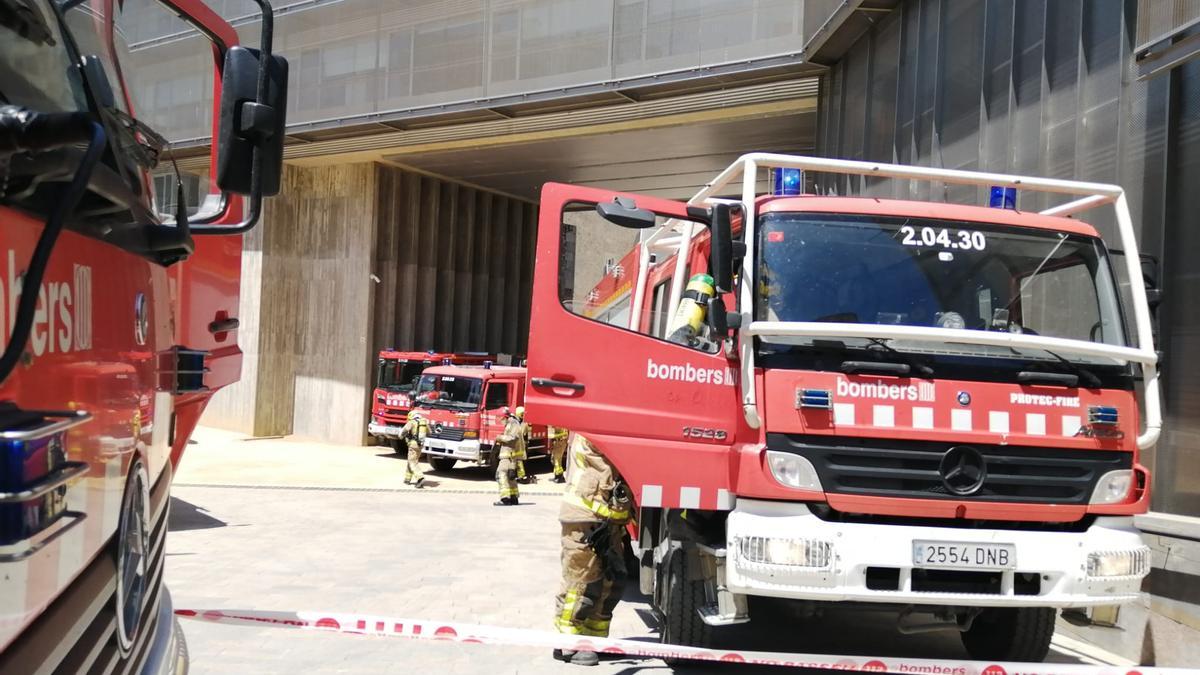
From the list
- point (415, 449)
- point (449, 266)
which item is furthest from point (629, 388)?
point (449, 266)

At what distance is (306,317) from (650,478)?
2164 cm

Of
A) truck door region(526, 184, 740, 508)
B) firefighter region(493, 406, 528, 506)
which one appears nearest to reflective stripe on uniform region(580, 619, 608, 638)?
truck door region(526, 184, 740, 508)

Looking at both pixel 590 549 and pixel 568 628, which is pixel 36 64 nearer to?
pixel 590 549

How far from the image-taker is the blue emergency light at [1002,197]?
5.13 meters

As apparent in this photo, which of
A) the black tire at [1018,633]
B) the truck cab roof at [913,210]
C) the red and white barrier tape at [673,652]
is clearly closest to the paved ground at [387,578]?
the black tire at [1018,633]

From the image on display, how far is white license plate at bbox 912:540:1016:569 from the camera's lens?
4133mm

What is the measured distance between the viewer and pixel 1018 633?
5152 mm

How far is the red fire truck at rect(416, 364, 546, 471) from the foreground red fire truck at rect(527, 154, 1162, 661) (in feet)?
40.9

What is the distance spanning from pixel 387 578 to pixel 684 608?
3932mm

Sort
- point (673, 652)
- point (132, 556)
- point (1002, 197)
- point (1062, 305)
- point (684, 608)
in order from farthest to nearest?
point (1002, 197), point (1062, 305), point (684, 608), point (673, 652), point (132, 556)

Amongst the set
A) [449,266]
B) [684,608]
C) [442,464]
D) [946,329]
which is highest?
[449,266]

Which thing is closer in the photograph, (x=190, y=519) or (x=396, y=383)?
(x=190, y=519)

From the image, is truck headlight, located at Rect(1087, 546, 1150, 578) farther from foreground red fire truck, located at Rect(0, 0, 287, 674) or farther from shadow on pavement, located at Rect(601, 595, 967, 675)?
foreground red fire truck, located at Rect(0, 0, 287, 674)

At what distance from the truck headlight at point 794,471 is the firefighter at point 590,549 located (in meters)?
1.25
